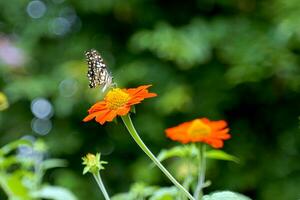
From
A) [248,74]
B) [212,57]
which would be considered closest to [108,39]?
[212,57]

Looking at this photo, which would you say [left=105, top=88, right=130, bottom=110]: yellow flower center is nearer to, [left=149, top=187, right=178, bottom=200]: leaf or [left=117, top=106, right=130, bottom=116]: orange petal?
[left=117, top=106, right=130, bottom=116]: orange petal

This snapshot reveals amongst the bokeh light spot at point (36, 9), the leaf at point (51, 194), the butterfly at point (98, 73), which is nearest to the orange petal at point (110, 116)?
the butterfly at point (98, 73)

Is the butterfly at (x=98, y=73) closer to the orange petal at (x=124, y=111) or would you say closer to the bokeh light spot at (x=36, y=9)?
the orange petal at (x=124, y=111)

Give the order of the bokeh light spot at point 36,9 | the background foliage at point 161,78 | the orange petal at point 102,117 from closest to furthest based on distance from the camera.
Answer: the orange petal at point 102,117
the background foliage at point 161,78
the bokeh light spot at point 36,9

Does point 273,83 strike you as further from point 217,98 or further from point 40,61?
point 40,61

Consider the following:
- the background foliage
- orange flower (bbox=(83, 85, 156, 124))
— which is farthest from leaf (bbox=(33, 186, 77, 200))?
the background foliage

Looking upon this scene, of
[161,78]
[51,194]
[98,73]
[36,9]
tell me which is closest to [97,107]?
[98,73]
